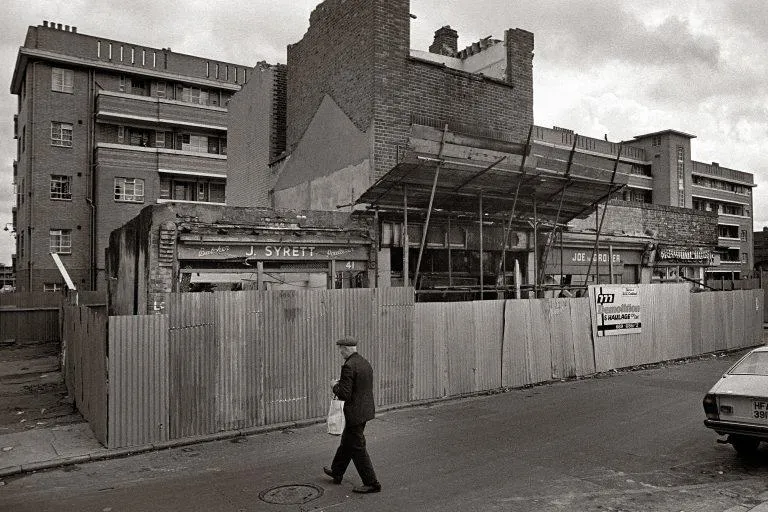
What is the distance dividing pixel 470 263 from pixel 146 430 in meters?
9.44

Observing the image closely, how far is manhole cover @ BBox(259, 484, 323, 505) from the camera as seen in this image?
5.99 m

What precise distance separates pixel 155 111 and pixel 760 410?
3743 centimetres

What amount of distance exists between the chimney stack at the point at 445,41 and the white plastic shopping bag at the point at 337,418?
15.0 m

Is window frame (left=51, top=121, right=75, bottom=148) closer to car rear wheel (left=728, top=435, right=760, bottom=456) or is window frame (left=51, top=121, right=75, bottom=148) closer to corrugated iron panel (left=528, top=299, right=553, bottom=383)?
corrugated iron panel (left=528, top=299, right=553, bottom=383)

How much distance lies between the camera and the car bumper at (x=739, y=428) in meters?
6.91

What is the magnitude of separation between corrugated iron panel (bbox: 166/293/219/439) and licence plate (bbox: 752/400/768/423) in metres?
7.29

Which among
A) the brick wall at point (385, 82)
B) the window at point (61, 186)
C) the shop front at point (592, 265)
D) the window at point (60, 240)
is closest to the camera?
the brick wall at point (385, 82)

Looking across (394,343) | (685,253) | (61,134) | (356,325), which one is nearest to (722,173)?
(685,253)

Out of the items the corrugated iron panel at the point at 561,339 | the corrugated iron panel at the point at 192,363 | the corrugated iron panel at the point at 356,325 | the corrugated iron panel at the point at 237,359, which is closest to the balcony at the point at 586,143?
the corrugated iron panel at the point at 561,339

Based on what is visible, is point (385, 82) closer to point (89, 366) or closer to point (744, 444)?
point (89, 366)

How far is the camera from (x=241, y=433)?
884 centimetres

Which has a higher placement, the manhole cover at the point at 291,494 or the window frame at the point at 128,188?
the window frame at the point at 128,188

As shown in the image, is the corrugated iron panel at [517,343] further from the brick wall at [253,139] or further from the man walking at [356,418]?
the brick wall at [253,139]

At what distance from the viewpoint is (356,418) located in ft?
20.5
